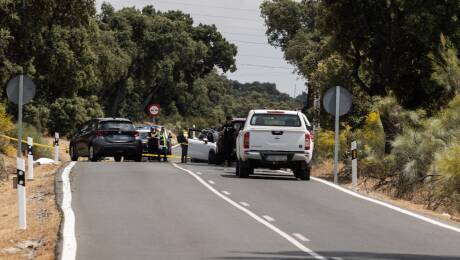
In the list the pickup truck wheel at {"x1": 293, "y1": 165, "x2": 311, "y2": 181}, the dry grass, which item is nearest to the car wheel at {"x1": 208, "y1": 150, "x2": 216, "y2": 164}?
the pickup truck wheel at {"x1": 293, "y1": 165, "x2": 311, "y2": 181}

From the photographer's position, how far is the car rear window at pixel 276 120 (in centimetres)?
2739

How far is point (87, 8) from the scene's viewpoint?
2880 centimetres

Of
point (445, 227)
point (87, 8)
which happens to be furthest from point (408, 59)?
point (445, 227)

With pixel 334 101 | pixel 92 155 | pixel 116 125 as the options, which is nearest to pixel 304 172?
pixel 334 101

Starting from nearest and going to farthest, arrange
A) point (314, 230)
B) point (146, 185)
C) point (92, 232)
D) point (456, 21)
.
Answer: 1. point (92, 232)
2. point (314, 230)
3. point (146, 185)
4. point (456, 21)

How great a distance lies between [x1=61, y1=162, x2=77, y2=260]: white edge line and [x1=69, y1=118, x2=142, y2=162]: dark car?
1151 centimetres

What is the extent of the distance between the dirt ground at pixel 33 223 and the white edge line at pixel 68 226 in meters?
0.16

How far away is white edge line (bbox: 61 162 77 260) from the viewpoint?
12422mm

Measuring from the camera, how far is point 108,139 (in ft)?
118

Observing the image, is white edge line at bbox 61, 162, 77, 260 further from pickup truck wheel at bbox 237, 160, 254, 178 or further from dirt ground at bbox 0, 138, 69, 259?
pickup truck wheel at bbox 237, 160, 254, 178

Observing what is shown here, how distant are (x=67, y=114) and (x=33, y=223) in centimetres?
4144

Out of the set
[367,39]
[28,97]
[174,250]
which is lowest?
[174,250]

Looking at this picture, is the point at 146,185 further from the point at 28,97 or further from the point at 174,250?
the point at 174,250

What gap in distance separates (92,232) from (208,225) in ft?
6.95
